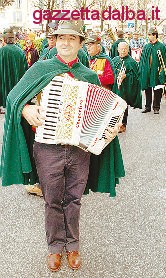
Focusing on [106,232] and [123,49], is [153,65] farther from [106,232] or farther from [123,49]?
[106,232]

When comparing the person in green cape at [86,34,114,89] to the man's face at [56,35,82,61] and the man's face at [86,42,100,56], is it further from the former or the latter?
the man's face at [56,35,82,61]

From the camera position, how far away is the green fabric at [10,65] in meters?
8.53

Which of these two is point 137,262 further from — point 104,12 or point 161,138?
point 104,12

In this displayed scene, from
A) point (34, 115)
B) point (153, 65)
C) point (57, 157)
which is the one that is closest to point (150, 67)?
point (153, 65)

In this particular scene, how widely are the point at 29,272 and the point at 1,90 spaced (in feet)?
19.8

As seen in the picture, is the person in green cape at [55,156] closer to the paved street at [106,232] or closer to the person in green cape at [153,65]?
the paved street at [106,232]

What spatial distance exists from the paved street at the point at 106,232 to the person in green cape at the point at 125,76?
2476 millimetres

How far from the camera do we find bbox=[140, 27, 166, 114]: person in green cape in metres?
9.51

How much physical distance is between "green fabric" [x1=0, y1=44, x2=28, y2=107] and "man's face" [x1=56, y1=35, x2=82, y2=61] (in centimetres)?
570

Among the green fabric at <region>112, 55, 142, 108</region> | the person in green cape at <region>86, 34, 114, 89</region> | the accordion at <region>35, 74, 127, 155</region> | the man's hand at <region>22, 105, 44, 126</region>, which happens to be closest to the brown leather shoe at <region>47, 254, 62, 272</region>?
the accordion at <region>35, 74, 127, 155</region>

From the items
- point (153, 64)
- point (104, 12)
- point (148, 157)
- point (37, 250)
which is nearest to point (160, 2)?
point (104, 12)

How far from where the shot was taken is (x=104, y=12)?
37.9 m

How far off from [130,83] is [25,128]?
204 inches

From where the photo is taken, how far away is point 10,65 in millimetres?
8617
